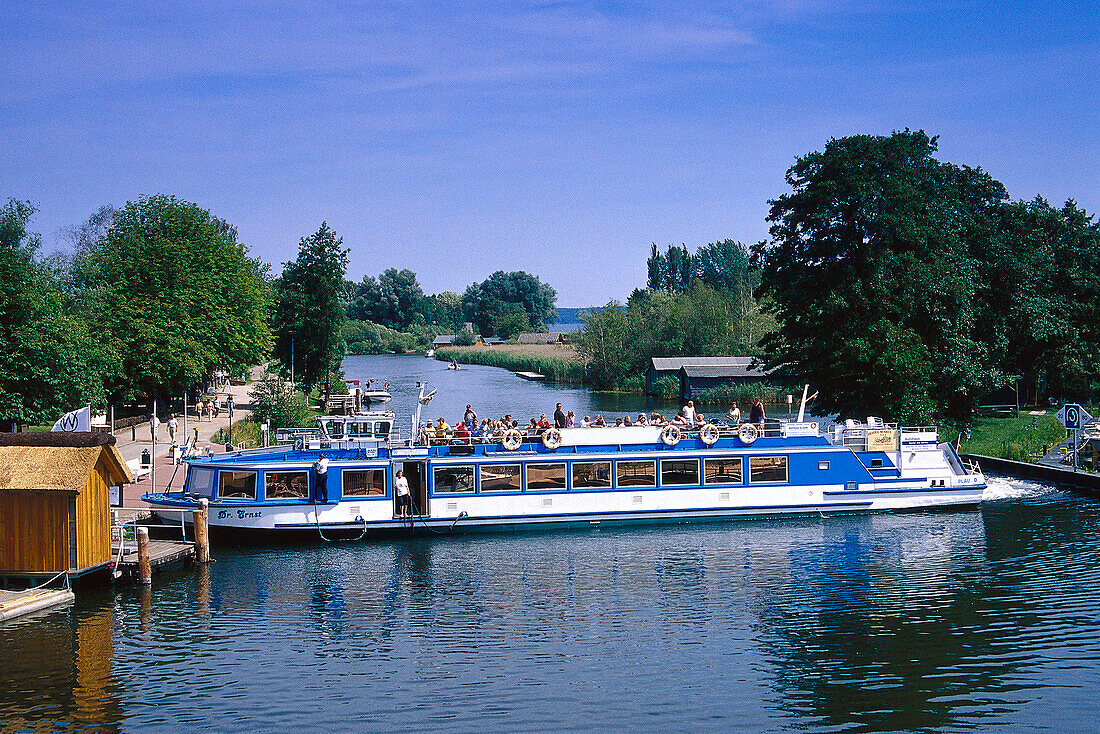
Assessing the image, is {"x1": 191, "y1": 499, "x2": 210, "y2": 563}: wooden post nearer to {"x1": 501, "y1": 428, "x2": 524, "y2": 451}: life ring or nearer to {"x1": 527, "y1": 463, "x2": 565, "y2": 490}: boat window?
{"x1": 501, "y1": 428, "x2": 524, "y2": 451}: life ring

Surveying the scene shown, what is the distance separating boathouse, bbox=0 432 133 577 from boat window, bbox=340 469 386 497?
8.88m

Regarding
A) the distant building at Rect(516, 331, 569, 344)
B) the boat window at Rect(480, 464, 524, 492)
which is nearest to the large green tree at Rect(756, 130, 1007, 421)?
the boat window at Rect(480, 464, 524, 492)

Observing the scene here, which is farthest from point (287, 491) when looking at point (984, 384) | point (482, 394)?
point (482, 394)

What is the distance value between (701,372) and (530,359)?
49.2 metres

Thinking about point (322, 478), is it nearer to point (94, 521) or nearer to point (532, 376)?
point (94, 521)

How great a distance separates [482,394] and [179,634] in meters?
66.4

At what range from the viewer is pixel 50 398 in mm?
43781

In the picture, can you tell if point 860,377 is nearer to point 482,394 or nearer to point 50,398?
point 50,398

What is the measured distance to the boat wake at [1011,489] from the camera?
38197 millimetres

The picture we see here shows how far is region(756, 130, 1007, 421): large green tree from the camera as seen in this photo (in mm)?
44219

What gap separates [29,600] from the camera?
23.6 metres

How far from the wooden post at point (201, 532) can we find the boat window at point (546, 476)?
10242 mm

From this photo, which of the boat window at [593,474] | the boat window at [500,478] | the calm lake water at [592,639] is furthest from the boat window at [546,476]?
the calm lake water at [592,639]

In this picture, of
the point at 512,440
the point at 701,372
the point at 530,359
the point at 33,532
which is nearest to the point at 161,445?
the point at 512,440
